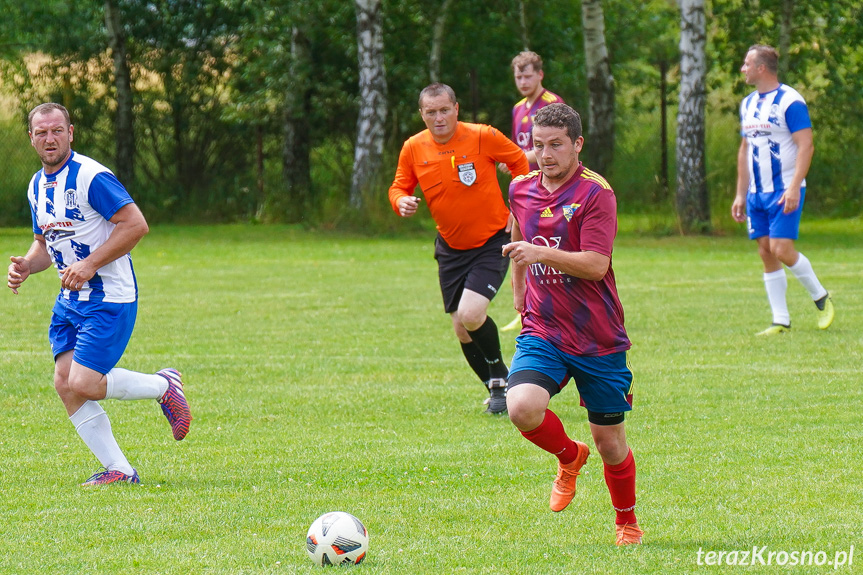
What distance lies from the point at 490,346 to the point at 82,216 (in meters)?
3.04

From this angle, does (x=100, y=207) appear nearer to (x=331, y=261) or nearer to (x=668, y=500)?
(x=668, y=500)

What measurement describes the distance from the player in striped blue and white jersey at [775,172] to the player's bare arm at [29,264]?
20.9 ft

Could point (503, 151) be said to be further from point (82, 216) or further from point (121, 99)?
Answer: point (121, 99)

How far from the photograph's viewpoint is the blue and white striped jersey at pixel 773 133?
1034cm

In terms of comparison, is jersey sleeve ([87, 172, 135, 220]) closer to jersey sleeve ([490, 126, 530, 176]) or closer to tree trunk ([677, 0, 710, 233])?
jersey sleeve ([490, 126, 530, 176])

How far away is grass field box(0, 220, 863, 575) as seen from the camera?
4.62 meters

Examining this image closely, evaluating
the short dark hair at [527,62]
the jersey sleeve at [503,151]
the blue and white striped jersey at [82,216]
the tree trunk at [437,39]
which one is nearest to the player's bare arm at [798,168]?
the short dark hair at [527,62]

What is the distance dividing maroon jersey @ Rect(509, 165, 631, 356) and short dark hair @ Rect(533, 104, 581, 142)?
204 millimetres

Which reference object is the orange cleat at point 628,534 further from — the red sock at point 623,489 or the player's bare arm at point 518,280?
the player's bare arm at point 518,280

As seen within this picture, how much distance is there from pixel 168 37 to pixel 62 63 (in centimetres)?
279

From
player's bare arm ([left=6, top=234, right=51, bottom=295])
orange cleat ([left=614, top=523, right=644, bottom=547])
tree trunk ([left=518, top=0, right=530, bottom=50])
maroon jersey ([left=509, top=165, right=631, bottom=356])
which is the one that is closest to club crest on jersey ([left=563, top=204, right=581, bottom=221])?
maroon jersey ([left=509, top=165, right=631, bottom=356])

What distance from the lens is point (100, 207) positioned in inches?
227

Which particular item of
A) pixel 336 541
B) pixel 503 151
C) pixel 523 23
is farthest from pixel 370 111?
pixel 336 541

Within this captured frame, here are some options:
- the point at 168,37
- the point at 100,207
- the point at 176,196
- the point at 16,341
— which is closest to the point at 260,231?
the point at 176,196
